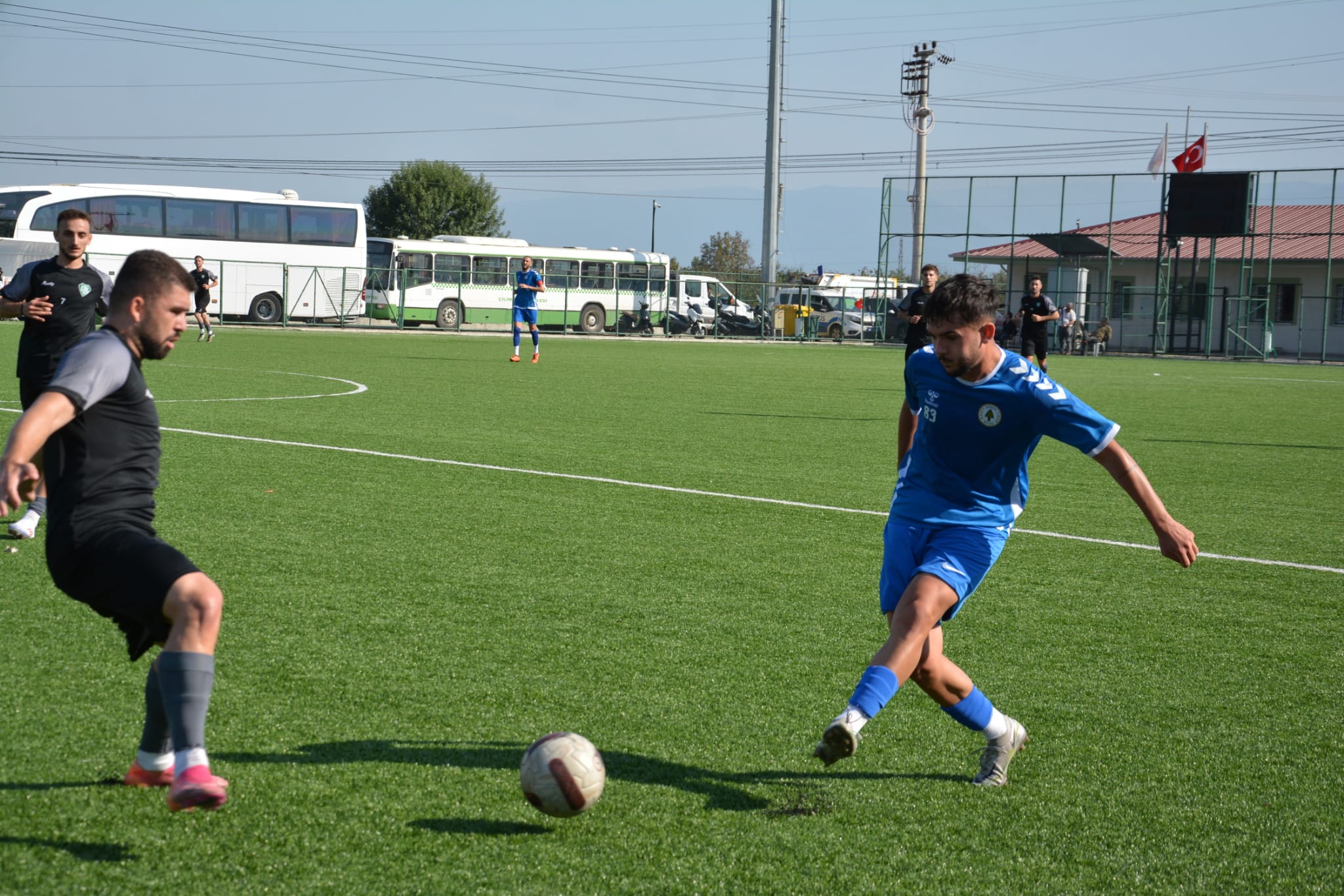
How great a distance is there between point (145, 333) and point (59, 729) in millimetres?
1431

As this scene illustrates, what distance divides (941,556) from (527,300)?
79.7 ft

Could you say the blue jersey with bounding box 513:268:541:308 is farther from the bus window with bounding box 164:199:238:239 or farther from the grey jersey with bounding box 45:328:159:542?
the grey jersey with bounding box 45:328:159:542

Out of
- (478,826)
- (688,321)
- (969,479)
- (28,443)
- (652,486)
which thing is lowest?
(478,826)

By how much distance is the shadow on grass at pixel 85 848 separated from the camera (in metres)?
3.21

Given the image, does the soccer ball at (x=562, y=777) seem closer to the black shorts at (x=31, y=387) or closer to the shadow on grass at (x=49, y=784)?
the shadow on grass at (x=49, y=784)

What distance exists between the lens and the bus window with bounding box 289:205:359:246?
4087cm

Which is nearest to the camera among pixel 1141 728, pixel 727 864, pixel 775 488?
pixel 727 864

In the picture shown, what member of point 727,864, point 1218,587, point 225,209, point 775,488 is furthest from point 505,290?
point 727,864

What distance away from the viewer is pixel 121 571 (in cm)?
333

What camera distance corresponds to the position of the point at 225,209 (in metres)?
39.2

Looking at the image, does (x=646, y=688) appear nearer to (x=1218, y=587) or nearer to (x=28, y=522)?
(x=1218, y=587)

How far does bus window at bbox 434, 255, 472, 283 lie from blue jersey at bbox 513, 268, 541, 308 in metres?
17.7

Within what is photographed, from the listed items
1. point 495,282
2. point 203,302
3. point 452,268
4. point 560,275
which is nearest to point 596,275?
point 560,275

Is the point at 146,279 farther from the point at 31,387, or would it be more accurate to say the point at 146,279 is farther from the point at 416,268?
the point at 416,268
